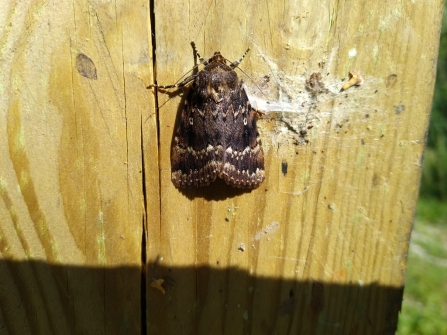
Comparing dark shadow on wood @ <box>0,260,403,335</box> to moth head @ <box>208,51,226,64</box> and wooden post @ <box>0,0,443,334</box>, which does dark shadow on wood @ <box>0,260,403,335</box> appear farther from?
moth head @ <box>208,51,226,64</box>

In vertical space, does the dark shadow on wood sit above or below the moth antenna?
below

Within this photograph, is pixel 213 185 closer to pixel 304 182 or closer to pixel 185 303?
pixel 304 182

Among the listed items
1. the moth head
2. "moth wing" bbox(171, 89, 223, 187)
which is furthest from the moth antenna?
"moth wing" bbox(171, 89, 223, 187)

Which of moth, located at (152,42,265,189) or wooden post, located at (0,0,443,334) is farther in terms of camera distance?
moth, located at (152,42,265,189)

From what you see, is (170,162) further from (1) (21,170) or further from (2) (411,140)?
(2) (411,140)

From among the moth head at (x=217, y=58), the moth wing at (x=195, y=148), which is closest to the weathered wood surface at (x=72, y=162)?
the moth wing at (x=195, y=148)

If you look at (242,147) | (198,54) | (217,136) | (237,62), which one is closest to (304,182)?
(242,147)
